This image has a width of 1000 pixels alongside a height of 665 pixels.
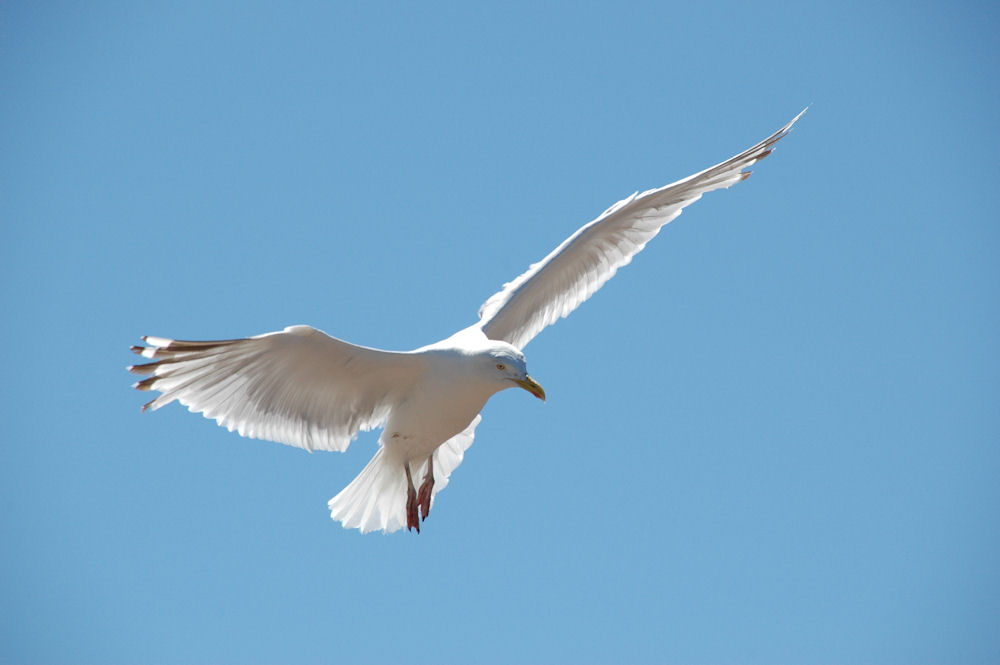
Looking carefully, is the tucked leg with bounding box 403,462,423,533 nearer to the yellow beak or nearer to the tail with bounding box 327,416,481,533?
the tail with bounding box 327,416,481,533

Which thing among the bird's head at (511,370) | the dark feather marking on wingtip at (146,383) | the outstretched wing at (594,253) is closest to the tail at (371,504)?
the outstretched wing at (594,253)

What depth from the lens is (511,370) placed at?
8.34 m

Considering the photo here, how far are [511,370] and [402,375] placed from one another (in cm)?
89

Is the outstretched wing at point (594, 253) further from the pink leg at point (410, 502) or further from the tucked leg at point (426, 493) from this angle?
the pink leg at point (410, 502)

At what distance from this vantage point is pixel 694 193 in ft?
34.6

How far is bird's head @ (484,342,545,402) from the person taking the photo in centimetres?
833

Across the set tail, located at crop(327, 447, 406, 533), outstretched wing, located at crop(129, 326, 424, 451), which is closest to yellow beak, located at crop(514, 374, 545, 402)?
outstretched wing, located at crop(129, 326, 424, 451)

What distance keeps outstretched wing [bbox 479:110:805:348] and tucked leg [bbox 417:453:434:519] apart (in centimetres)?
128

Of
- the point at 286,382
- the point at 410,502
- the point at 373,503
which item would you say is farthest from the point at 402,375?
the point at 373,503

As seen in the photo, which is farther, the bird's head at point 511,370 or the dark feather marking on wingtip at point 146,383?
the bird's head at point 511,370

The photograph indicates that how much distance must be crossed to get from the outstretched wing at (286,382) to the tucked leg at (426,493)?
0.61m

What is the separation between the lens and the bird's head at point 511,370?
328 inches

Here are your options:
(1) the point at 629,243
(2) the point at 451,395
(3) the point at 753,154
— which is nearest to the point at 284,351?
(2) the point at 451,395

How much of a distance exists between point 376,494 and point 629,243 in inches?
122
